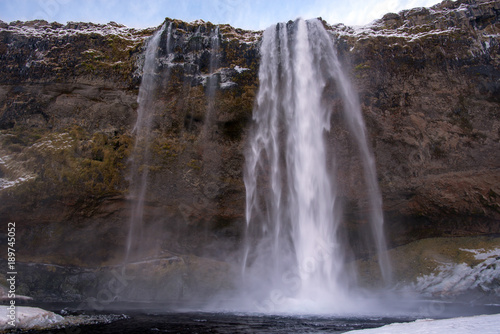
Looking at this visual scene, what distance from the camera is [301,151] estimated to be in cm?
1472

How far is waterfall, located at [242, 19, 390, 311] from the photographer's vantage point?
14.5 metres

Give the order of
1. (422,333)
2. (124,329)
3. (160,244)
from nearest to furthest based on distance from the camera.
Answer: (422,333), (124,329), (160,244)

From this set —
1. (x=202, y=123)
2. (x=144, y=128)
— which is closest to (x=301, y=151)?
(x=202, y=123)

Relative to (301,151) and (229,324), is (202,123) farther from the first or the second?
(229,324)

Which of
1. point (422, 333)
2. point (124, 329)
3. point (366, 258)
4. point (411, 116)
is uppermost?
point (411, 116)

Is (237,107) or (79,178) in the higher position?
(237,107)

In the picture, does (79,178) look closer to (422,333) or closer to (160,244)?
(160,244)

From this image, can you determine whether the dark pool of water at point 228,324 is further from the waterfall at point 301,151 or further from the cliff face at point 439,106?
the cliff face at point 439,106

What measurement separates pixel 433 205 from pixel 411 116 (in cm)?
425

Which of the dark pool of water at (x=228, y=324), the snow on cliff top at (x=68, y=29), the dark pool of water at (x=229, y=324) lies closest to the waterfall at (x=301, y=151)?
the dark pool of water at (x=228, y=324)

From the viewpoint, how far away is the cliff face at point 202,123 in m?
14.0

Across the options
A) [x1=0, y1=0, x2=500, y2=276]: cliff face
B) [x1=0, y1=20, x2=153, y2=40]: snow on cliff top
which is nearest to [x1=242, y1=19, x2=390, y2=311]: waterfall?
[x1=0, y1=0, x2=500, y2=276]: cliff face

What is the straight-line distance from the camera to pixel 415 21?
595 inches

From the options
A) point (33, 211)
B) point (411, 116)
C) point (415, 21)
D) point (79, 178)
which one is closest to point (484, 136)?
point (411, 116)
